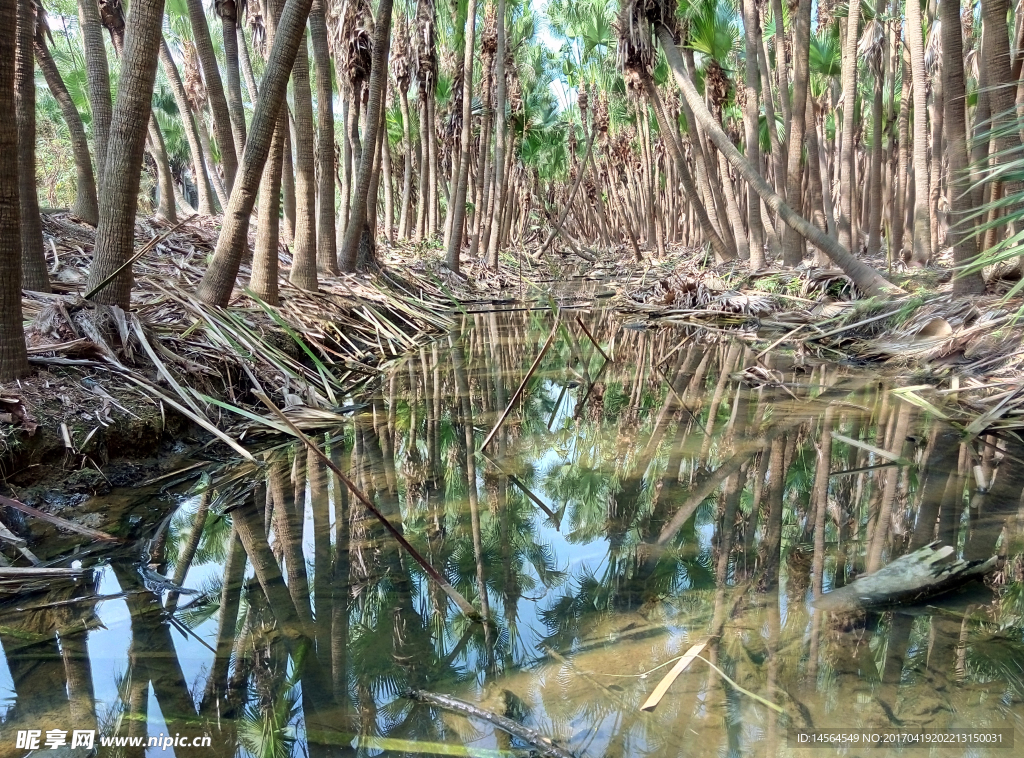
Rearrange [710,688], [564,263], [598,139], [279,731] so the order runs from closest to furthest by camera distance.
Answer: [279,731] < [710,688] < [564,263] < [598,139]

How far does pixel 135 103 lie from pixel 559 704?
5.16 metres

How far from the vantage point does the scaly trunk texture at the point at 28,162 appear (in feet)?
18.1

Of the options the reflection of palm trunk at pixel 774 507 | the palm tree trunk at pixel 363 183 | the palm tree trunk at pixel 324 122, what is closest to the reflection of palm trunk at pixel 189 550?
the reflection of palm trunk at pixel 774 507

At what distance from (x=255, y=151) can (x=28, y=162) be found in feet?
6.05

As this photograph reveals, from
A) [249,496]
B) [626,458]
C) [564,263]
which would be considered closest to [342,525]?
[249,496]

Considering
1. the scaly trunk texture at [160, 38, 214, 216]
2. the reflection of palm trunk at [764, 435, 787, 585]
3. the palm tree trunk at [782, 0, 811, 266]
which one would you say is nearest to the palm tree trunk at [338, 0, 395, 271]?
the scaly trunk texture at [160, 38, 214, 216]

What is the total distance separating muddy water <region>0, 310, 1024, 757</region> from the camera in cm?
228

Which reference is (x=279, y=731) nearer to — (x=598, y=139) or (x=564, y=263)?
(x=564, y=263)

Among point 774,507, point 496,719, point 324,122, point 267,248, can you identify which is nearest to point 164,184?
point 324,122

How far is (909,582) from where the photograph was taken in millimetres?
2963

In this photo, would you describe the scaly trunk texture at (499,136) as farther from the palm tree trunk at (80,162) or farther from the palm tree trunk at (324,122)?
the palm tree trunk at (80,162)

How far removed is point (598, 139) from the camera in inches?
1688

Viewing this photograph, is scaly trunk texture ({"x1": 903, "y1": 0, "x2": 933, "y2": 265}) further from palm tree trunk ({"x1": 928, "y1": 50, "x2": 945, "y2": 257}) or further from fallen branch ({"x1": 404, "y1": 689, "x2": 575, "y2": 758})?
fallen branch ({"x1": 404, "y1": 689, "x2": 575, "y2": 758})

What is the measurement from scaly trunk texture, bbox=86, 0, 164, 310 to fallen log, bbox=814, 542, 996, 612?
5.19 metres
